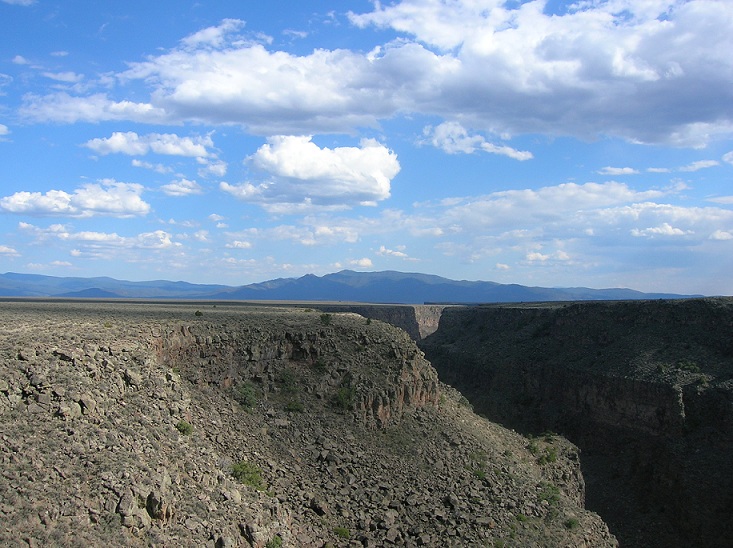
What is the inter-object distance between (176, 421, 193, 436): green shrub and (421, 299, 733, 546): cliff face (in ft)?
105

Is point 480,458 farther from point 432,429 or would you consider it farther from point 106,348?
point 106,348

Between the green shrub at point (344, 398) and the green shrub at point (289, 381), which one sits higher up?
the green shrub at point (289, 381)

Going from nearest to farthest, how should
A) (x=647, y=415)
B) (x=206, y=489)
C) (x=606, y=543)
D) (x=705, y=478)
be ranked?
1. (x=206, y=489)
2. (x=606, y=543)
3. (x=705, y=478)
4. (x=647, y=415)

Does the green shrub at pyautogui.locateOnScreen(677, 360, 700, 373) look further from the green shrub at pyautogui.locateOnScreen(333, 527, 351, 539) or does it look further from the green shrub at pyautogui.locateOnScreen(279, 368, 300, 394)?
the green shrub at pyautogui.locateOnScreen(333, 527, 351, 539)

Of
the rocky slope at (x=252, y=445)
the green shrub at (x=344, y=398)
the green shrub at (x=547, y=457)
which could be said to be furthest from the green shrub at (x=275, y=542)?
the green shrub at (x=547, y=457)

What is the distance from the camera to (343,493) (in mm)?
27875

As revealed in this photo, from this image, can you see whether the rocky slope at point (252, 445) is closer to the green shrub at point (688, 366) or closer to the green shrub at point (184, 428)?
the green shrub at point (184, 428)

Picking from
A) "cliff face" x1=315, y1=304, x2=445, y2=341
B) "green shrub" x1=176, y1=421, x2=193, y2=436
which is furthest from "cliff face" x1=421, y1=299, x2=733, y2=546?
"green shrub" x1=176, y1=421, x2=193, y2=436

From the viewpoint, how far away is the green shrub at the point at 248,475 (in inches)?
1006

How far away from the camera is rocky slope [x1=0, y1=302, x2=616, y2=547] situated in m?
18.5

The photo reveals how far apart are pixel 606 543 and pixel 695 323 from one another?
29.4 m

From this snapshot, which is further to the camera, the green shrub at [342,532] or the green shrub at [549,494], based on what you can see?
the green shrub at [549,494]

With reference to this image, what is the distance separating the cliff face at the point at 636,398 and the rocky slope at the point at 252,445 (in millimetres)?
8496

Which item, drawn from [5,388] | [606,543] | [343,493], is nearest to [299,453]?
[343,493]
